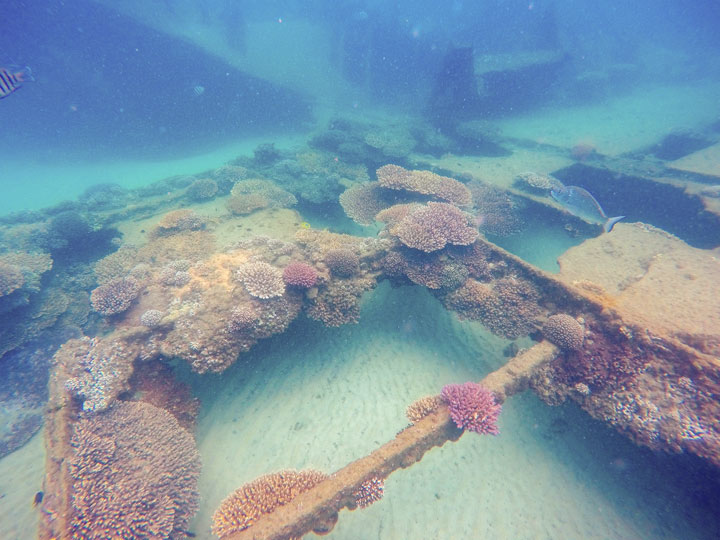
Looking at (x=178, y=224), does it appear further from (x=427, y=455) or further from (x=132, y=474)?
→ (x=427, y=455)

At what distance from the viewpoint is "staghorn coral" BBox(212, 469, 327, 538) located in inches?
137

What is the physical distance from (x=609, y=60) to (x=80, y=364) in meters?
56.9

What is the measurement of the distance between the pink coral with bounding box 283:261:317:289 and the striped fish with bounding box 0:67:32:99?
19.0 feet

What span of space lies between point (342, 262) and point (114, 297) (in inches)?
184

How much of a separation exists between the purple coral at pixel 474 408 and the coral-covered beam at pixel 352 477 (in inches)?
5.5

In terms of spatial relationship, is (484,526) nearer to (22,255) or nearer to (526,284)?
(526,284)

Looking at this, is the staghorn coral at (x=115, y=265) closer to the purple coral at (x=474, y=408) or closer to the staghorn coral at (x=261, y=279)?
the staghorn coral at (x=261, y=279)

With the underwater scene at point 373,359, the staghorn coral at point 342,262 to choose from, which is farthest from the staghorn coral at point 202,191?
the staghorn coral at point 342,262

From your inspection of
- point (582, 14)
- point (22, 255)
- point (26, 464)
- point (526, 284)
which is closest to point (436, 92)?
point (526, 284)

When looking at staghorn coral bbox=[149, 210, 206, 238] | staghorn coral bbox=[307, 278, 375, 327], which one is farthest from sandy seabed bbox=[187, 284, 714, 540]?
staghorn coral bbox=[149, 210, 206, 238]

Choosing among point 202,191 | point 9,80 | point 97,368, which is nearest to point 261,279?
point 97,368

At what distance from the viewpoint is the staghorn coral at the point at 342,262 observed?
5957mm

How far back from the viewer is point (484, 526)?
4371mm

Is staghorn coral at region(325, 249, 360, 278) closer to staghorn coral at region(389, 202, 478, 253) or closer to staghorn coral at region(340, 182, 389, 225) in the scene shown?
staghorn coral at region(389, 202, 478, 253)
